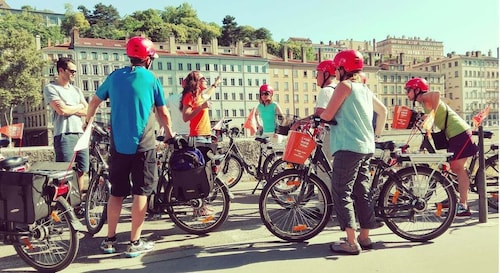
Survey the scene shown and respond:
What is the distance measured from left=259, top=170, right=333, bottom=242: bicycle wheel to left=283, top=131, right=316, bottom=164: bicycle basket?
19cm

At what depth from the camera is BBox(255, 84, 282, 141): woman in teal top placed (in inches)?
291

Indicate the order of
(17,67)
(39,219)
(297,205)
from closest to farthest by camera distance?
1. (39,219)
2. (297,205)
3. (17,67)

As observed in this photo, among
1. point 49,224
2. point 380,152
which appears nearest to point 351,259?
point 380,152

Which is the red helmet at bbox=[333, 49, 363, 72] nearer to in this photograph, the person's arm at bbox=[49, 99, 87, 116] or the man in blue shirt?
the man in blue shirt

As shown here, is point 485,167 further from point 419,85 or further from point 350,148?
point 350,148

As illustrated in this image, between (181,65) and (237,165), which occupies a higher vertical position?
(181,65)

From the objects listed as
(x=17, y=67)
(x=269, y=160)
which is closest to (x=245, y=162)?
(x=269, y=160)

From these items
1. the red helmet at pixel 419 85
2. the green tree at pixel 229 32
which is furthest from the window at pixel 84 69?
the red helmet at pixel 419 85

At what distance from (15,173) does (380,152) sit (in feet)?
11.6

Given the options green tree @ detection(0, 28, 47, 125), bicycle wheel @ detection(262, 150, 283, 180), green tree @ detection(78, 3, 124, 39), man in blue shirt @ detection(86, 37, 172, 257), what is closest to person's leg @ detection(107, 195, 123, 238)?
man in blue shirt @ detection(86, 37, 172, 257)

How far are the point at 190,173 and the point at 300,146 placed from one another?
3.77 feet

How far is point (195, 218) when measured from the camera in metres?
4.94

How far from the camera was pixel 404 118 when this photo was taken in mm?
5500

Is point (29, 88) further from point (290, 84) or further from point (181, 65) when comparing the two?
point (290, 84)
